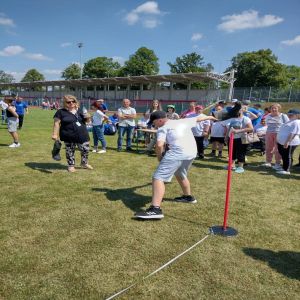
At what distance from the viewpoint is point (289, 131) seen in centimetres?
797

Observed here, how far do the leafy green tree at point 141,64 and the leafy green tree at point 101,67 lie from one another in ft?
13.5

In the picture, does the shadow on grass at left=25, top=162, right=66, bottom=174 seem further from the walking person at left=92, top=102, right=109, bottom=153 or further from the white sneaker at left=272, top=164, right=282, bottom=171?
the white sneaker at left=272, top=164, right=282, bottom=171

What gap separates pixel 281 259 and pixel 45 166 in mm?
6093

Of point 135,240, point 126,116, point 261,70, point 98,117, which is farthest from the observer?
point 261,70

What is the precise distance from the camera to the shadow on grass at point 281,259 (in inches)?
138

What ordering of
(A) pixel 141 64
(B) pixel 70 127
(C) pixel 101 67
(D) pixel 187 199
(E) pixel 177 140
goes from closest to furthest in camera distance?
(E) pixel 177 140 → (D) pixel 187 199 → (B) pixel 70 127 → (A) pixel 141 64 → (C) pixel 101 67

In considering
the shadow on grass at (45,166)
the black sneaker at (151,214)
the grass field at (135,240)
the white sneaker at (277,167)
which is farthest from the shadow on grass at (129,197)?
the white sneaker at (277,167)

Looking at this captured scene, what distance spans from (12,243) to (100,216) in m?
1.35

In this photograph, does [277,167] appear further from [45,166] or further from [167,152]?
[45,166]

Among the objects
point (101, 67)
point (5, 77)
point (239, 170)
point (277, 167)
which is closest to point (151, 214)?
point (239, 170)

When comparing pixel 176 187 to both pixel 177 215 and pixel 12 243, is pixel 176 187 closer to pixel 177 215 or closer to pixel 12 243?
pixel 177 215

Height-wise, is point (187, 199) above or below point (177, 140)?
below

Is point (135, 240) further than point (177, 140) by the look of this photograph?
No

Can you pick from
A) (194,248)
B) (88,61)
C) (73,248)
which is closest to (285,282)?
(194,248)
